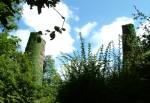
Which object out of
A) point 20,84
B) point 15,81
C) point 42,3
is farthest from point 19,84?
point 42,3

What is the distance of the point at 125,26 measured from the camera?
1816 cm

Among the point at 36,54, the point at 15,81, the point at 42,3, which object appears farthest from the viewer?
the point at 36,54

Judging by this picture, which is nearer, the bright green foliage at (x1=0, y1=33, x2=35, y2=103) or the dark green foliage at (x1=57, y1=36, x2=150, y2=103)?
the dark green foliage at (x1=57, y1=36, x2=150, y2=103)

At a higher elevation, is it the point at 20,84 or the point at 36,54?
the point at 36,54

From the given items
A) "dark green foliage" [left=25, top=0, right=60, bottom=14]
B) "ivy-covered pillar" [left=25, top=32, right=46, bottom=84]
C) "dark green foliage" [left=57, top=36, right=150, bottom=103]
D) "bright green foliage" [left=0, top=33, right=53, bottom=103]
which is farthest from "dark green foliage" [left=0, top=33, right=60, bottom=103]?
"dark green foliage" [left=25, top=0, right=60, bottom=14]

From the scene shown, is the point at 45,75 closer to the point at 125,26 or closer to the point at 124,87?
the point at 125,26

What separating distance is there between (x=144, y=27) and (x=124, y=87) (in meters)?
2.47

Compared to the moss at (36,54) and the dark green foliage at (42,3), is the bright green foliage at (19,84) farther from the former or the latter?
the dark green foliage at (42,3)

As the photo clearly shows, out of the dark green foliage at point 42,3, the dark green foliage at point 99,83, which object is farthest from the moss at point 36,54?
the dark green foliage at point 42,3

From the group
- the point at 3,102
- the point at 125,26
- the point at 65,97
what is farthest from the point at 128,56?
the point at 3,102

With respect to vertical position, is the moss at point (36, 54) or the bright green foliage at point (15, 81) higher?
the moss at point (36, 54)

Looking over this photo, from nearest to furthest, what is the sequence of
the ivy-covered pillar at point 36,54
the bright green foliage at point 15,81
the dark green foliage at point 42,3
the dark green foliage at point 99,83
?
the dark green foliage at point 42,3 → the dark green foliage at point 99,83 → the bright green foliage at point 15,81 → the ivy-covered pillar at point 36,54

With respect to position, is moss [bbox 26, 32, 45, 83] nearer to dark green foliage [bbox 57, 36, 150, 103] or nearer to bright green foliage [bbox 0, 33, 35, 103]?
bright green foliage [bbox 0, 33, 35, 103]

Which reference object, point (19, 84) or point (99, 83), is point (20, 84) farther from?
point (99, 83)
